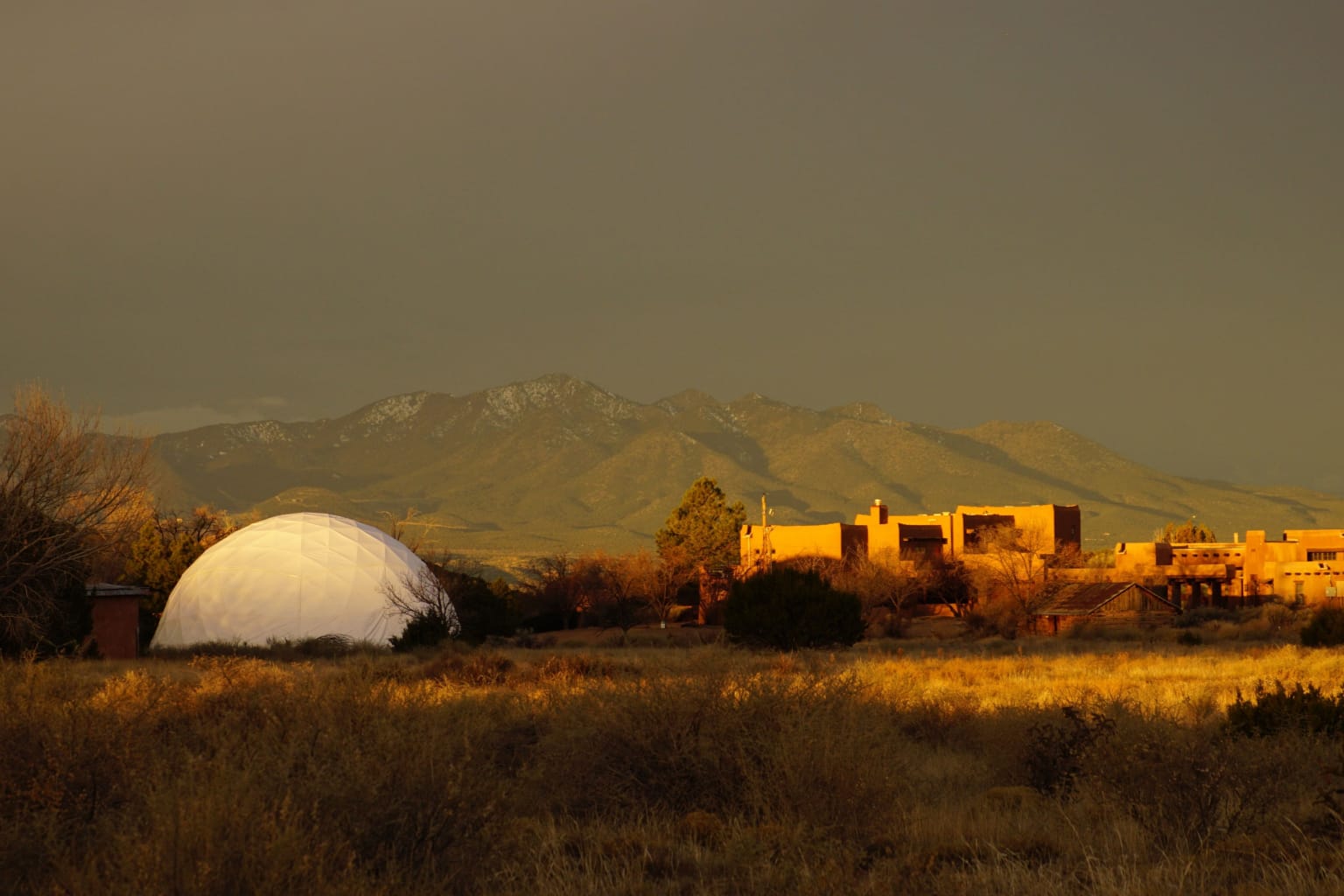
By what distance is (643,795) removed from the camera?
34.7 feet

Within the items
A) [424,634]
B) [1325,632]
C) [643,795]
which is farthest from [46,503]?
[1325,632]

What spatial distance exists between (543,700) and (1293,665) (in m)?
17.4

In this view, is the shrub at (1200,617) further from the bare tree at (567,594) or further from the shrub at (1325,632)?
the bare tree at (567,594)

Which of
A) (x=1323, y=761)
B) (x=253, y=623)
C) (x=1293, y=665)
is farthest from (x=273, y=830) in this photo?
(x=253, y=623)

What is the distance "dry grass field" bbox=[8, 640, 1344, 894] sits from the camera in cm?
693

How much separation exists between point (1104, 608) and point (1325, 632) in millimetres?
21465

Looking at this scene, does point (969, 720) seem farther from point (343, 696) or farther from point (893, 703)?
point (343, 696)

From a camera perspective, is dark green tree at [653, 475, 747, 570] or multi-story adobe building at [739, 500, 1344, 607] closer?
multi-story adobe building at [739, 500, 1344, 607]

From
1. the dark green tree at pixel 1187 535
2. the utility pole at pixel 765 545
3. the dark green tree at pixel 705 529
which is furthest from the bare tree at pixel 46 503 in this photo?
the dark green tree at pixel 1187 535

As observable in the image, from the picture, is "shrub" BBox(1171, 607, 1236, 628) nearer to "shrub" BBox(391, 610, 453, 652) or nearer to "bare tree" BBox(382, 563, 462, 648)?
"bare tree" BBox(382, 563, 462, 648)

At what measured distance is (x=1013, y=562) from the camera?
67.1 metres

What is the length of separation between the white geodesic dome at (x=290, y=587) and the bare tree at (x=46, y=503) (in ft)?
40.3

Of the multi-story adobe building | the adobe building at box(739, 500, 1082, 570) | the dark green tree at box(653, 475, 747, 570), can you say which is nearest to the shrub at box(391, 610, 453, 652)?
the multi-story adobe building

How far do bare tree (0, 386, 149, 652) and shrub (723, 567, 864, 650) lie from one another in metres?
15.9
